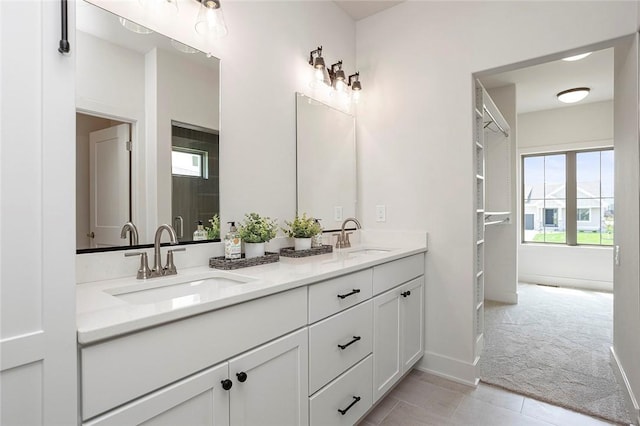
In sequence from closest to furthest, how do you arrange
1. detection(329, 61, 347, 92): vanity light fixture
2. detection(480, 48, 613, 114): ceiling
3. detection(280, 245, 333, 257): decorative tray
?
detection(280, 245, 333, 257): decorative tray
detection(329, 61, 347, 92): vanity light fixture
detection(480, 48, 613, 114): ceiling

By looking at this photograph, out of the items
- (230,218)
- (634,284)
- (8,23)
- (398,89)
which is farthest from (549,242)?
(8,23)

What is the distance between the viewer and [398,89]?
8.46 feet

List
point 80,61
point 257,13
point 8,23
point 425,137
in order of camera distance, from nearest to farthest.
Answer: point 8,23
point 80,61
point 257,13
point 425,137

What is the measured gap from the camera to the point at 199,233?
65.8 inches

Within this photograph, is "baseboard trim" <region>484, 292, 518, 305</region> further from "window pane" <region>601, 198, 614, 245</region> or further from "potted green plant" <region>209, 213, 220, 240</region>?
"potted green plant" <region>209, 213, 220, 240</region>

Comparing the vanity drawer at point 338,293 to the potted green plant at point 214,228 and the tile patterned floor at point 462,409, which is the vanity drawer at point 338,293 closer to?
the potted green plant at point 214,228

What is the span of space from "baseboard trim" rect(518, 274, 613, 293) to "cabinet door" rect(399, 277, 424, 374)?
3889 mm

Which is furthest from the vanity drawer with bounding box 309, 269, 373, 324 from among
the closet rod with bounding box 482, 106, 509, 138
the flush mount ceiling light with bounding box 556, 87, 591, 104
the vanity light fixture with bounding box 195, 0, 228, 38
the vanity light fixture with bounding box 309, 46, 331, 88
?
the flush mount ceiling light with bounding box 556, 87, 591, 104

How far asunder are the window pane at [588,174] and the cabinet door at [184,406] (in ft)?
19.7

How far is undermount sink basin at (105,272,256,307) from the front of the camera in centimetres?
114

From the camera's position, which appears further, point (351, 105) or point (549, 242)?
point (549, 242)

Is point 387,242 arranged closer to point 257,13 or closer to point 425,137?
point 425,137

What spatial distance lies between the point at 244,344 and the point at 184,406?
0.79 feet

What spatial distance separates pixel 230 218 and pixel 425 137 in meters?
1.53
